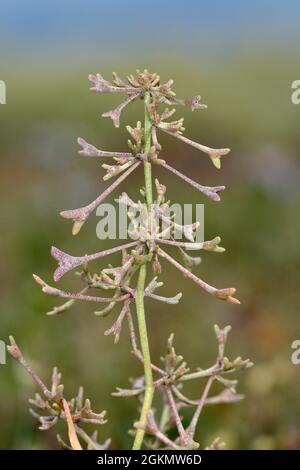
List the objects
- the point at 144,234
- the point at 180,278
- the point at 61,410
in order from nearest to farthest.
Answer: the point at 144,234 → the point at 61,410 → the point at 180,278

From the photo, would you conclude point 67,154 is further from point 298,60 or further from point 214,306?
point 298,60

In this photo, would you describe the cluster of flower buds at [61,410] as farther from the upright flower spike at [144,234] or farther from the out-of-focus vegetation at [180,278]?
the out-of-focus vegetation at [180,278]

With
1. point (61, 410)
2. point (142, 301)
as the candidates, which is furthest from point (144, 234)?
point (61, 410)

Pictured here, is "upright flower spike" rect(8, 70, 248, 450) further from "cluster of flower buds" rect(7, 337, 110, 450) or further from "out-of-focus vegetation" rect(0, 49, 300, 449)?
"out-of-focus vegetation" rect(0, 49, 300, 449)

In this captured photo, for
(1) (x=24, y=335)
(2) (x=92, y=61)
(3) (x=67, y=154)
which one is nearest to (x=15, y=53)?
(2) (x=92, y=61)

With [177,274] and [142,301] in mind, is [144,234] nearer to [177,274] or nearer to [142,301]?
[142,301]

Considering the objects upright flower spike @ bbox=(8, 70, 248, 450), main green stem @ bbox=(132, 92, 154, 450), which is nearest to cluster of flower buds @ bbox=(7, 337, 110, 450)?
upright flower spike @ bbox=(8, 70, 248, 450)

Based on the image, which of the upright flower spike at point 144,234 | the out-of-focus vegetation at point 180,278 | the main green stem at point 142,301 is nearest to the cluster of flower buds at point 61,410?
the upright flower spike at point 144,234

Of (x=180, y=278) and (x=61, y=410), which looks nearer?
(x=61, y=410)
